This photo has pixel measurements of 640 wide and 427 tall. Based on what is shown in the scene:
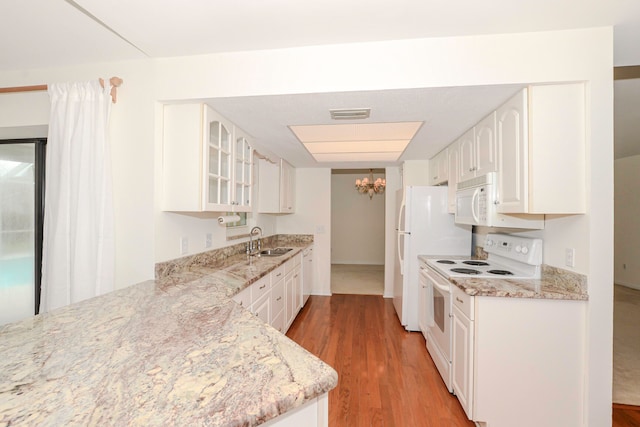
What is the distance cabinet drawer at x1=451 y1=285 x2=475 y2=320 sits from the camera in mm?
1773

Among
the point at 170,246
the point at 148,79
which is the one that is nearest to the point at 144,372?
the point at 170,246

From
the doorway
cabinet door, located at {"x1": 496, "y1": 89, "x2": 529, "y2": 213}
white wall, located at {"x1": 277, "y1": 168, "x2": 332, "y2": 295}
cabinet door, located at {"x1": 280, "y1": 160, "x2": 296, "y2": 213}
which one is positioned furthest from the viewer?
the doorway

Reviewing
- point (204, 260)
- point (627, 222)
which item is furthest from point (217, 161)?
point (627, 222)

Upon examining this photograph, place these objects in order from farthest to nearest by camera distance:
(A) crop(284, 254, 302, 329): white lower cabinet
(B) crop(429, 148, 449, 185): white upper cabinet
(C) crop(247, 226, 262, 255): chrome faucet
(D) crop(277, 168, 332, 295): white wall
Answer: (D) crop(277, 168, 332, 295): white wall
(C) crop(247, 226, 262, 255): chrome faucet
(A) crop(284, 254, 302, 329): white lower cabinet
(B) crop(429, 148, 449, 185): white upper cabinet

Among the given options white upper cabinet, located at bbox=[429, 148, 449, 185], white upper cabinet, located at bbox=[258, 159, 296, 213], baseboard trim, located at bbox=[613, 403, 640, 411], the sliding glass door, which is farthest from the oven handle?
the sliding glass door

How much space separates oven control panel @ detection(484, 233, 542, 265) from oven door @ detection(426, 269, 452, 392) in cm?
60

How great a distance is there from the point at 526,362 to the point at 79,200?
122 inches

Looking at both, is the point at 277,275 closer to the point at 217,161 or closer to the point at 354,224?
the point at 217,161

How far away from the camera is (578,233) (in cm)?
170

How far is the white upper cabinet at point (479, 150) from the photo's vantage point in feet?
6.79

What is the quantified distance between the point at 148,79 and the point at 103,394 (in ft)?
6.61

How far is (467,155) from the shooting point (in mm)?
2492

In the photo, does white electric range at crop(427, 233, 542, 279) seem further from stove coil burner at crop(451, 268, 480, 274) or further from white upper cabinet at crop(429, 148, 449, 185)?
white upper cabinet at crop(429, 148, 449, 185)

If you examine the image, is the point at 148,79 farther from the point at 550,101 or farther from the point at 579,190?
the point at 579,190
